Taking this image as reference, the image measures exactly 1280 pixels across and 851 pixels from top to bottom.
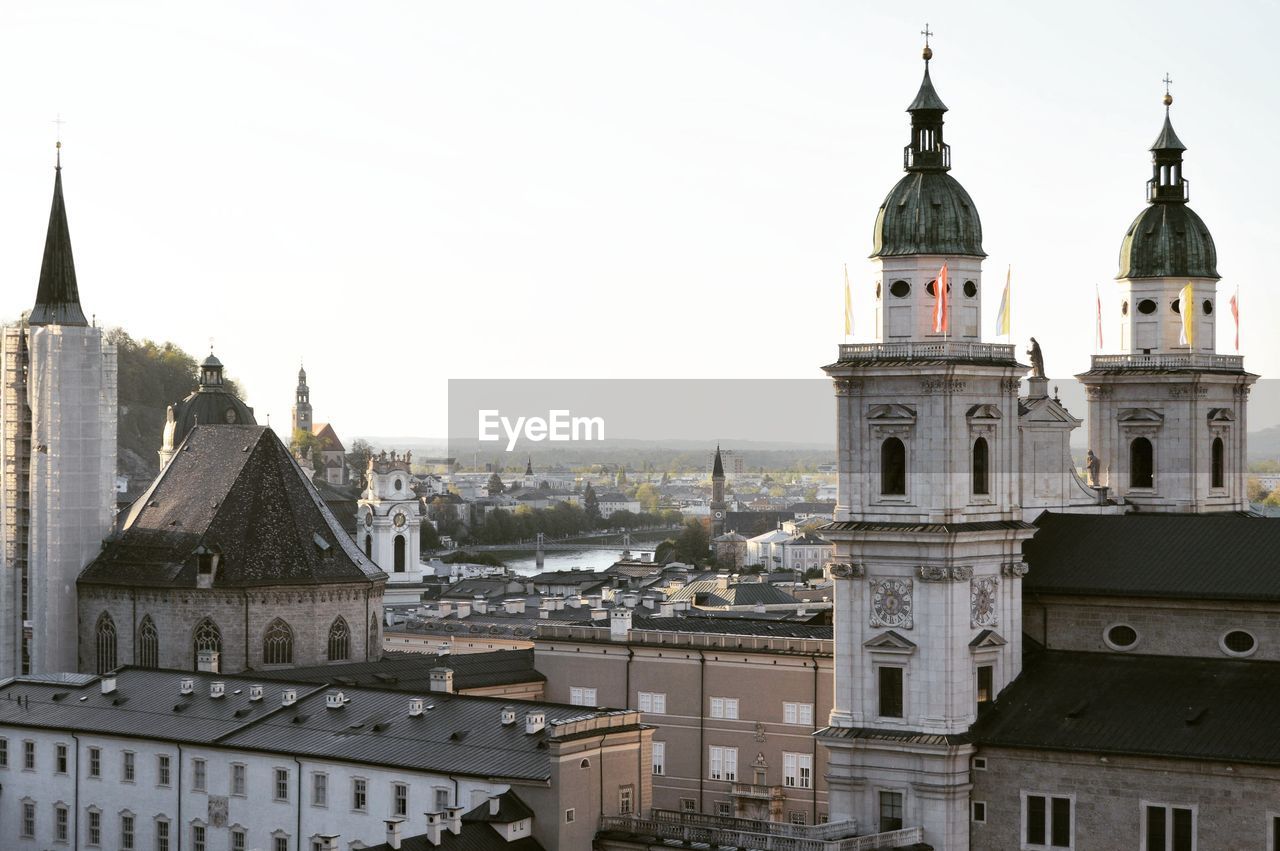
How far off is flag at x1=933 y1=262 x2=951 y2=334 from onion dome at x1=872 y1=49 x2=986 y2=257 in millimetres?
828

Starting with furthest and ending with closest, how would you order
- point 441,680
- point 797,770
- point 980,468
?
1. point 441,680
2. point 797,770
3. point 980,468

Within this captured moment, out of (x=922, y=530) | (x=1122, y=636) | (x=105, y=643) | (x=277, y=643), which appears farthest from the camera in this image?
(x=105, y=643)

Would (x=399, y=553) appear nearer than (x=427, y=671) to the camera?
No

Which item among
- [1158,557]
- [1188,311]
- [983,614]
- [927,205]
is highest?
[927,205]

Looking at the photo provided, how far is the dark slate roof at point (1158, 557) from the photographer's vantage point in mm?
64062

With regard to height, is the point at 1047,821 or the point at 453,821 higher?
the point at 453,821

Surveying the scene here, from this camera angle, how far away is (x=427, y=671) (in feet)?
297

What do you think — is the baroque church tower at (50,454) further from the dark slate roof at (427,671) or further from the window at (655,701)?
the window at (655,701)

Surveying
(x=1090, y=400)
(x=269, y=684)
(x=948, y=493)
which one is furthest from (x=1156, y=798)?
(x=269, y=684)

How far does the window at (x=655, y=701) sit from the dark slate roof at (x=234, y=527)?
1770 cm

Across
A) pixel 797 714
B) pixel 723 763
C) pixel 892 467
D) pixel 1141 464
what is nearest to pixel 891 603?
pixel 892 467

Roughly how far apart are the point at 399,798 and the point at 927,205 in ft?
72.0

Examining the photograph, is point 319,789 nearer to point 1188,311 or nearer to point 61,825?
point 61,825

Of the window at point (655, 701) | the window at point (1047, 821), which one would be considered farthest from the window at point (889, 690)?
the window at point (655, 701)
